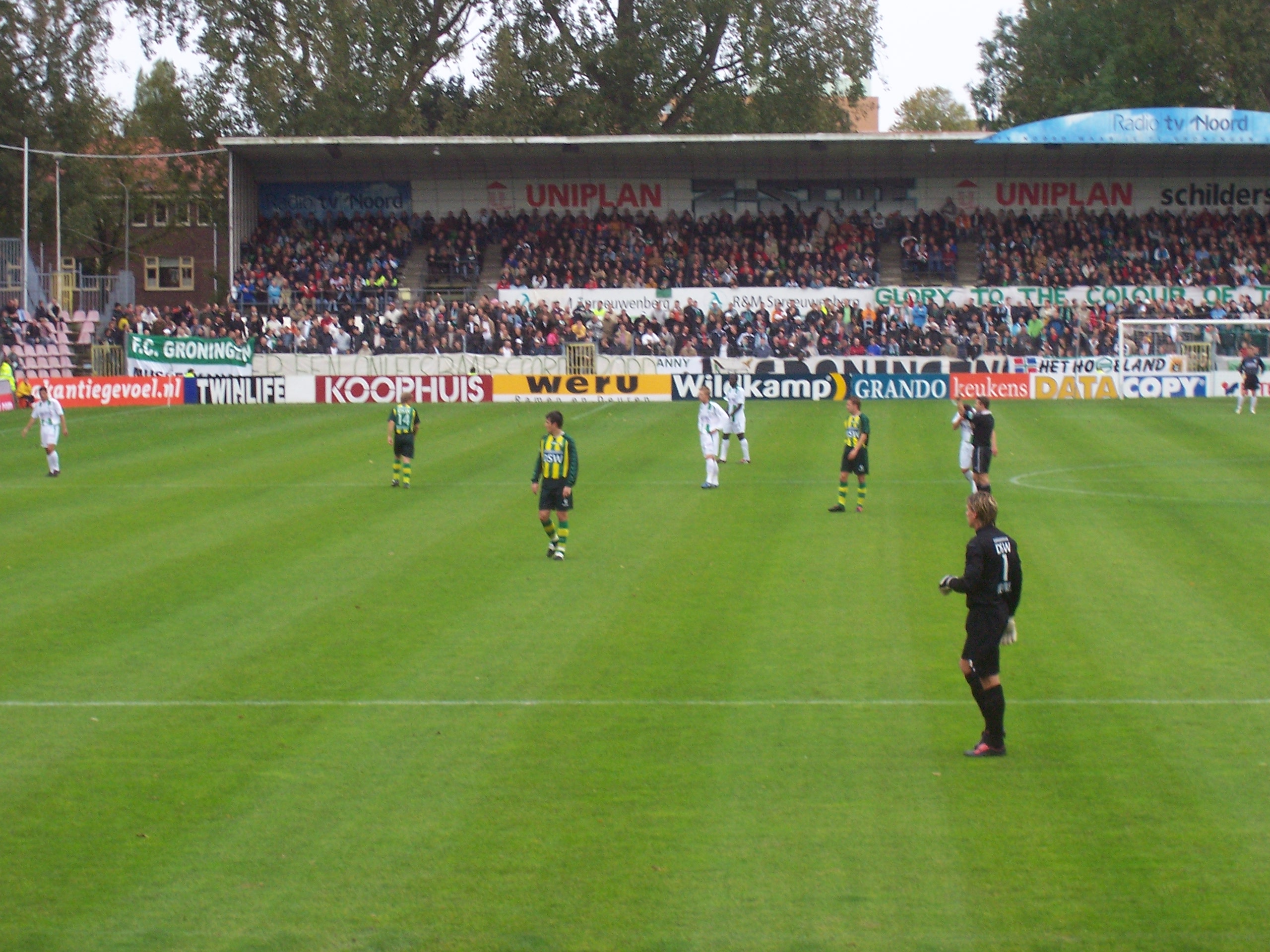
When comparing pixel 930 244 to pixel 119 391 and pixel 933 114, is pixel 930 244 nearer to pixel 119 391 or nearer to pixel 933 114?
pixel 119 391

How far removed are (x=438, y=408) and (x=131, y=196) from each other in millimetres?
45894

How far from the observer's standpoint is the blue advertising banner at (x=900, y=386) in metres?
42.9

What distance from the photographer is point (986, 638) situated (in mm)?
9359

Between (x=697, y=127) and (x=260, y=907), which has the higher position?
(x=697, y=127)

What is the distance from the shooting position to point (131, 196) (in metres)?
77.9

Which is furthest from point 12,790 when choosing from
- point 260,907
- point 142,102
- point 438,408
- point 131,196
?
point 142,102

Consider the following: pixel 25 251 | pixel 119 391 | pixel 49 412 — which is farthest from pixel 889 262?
pixel 49 412

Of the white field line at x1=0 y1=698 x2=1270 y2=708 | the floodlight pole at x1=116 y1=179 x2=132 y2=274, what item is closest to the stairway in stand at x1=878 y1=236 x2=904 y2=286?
the floodlight pole at x1=116 y1=179 x2=132 y2=274

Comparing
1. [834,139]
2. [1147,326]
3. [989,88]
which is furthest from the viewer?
[989,88]

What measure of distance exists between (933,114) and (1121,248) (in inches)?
2048

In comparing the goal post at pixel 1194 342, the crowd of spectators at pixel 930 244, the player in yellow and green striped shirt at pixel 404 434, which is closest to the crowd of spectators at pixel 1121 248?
the crowd of spectators at pixel 930 244

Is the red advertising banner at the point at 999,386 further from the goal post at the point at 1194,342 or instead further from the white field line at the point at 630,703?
the white field line at the point at 630,703

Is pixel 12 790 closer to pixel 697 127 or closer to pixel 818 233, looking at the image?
pixel 818 233

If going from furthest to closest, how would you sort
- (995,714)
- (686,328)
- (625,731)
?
1. (686,328)
2. (625,731)
3. (995,714)
